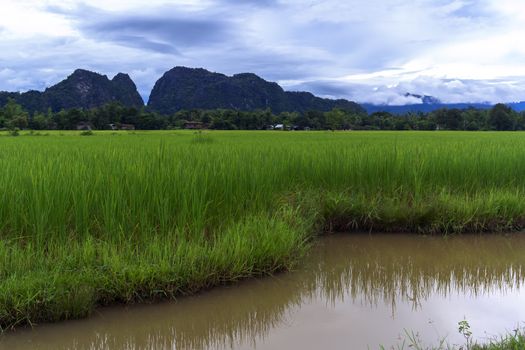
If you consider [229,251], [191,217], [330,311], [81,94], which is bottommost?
[330,311]

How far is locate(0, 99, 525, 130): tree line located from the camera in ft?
109

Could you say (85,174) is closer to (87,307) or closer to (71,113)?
(87,307)

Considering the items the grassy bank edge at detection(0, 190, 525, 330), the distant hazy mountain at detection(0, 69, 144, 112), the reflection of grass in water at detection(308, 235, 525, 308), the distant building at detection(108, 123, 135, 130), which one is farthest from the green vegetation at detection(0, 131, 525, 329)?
the distant hazy mountain at detection(0, 69, 144, 112)

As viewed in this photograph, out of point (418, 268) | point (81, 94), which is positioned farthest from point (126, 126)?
point (81, 94)

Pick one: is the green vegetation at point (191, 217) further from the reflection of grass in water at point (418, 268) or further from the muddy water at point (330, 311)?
the reflection of grass in water at point (418, 268)

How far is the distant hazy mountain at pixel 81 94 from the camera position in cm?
6012

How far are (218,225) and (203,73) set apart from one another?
294 ft

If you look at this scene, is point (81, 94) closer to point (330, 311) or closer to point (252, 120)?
point (252, 120)

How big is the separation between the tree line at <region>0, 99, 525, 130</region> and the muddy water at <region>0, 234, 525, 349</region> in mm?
30303

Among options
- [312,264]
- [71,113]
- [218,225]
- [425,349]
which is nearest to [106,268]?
[218,225]

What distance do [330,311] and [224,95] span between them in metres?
82.0

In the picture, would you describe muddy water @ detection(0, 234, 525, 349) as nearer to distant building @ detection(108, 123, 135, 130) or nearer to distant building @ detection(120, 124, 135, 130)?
distant building @ detection(120, 124, 135, 130)

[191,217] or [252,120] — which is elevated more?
[252,120]

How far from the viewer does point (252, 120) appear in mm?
35031
